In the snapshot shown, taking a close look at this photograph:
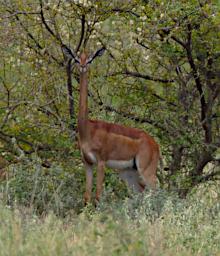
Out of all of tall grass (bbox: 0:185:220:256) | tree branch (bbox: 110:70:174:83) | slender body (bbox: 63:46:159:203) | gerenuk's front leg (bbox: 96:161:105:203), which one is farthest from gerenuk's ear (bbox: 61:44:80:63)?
tall grass (bbox: 0:185:220:256)

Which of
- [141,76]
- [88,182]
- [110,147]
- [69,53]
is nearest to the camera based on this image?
[69,53]

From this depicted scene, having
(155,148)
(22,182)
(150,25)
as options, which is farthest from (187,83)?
(22,182)

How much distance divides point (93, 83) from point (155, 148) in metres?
1.29

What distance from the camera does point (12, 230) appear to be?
248 inches

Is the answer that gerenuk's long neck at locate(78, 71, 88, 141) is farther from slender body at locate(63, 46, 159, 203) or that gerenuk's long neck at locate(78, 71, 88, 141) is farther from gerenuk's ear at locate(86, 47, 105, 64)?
gerenuk's ear at locate(86, 47, 105, 64)

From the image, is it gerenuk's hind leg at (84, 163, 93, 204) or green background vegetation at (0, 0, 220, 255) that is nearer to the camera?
green background vegetation at (0, 0, 220, 255)

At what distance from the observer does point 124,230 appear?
596cm

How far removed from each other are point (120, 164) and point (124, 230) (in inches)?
183

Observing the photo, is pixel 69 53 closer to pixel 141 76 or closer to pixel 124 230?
pixel 141 76

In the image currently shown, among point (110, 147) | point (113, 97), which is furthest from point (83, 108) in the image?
point (113, 97)

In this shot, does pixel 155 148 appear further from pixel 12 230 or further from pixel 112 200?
pixel 12 230

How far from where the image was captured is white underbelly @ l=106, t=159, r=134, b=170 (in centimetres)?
1048

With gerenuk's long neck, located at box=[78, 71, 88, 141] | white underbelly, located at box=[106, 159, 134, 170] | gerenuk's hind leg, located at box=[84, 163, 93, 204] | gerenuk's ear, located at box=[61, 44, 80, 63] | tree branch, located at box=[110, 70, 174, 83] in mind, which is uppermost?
gerenuk's ear, located at box=[61, 44, 80, 63]

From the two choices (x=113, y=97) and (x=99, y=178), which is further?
(x=113, y=97)
